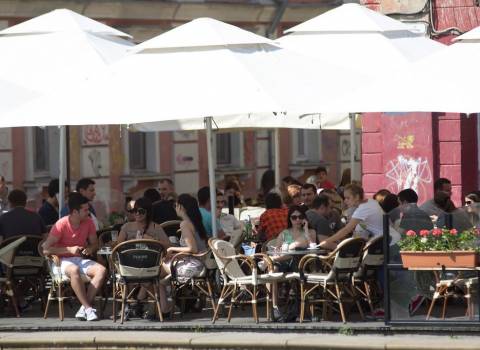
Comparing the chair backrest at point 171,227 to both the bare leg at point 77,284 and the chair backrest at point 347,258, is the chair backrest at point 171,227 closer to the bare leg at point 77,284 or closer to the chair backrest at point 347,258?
the bare leg at point 77,284

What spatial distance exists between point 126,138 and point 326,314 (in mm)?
16887

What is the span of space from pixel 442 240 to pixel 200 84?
2.87m

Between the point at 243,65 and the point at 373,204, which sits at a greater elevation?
the point at 243,65

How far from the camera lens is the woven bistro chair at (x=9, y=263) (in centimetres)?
1803

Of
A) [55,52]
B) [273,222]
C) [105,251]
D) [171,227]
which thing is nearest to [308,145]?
[55,52]

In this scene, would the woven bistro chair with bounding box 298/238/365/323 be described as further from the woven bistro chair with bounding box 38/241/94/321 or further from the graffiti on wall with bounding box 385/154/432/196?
the graffiti on wall with bounding box 385/154/432/196

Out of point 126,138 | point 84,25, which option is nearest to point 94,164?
point 126,138

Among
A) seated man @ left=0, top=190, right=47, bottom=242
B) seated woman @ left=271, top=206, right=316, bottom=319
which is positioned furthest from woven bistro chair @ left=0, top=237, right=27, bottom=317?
seated woman @ left=271, top=206, right=316, bottom=319

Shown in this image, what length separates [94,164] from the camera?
3244cm

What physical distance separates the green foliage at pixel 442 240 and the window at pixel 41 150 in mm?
16255

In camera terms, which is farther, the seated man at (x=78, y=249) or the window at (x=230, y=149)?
the window at (x=230, y=149)

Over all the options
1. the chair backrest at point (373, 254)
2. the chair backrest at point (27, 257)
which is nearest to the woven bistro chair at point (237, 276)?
the chair backrest at point (373, 254)

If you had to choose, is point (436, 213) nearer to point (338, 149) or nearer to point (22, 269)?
point (22, 269)

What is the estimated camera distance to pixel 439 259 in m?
16.0
